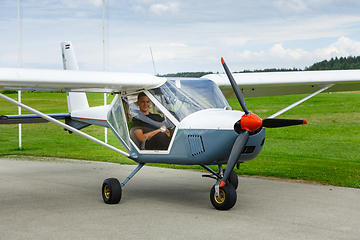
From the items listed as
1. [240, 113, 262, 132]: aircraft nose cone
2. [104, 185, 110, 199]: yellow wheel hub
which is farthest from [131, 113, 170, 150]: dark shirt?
[240, 113, 262, 132]: aircraft nose cone

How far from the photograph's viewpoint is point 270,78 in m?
8.67

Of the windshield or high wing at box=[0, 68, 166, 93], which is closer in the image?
high wing at box=[0, 68, 166, 93]

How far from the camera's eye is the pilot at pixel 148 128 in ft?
21.9

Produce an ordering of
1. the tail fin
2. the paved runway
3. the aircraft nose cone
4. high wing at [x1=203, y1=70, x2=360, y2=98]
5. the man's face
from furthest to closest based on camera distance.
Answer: the tail fin → high wing at [x1=203, y1=70, x2=360, y2=98] → the man's face → the aircraft nose cone → the paved runway

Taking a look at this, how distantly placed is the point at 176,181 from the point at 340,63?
87.0 m

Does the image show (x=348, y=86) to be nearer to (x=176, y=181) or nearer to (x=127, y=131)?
(x=176, y=181)

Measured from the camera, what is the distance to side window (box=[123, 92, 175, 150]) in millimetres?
6613

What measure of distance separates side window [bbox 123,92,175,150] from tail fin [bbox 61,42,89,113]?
11.0ft

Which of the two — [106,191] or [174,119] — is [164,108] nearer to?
[174,119]

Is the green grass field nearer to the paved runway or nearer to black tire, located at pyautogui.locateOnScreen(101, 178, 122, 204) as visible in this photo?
the paved runway

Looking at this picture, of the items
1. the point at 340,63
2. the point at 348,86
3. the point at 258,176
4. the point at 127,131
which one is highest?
the point at 340,63

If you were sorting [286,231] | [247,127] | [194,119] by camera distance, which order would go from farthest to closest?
[194,119] < [247,127] < [286,231]

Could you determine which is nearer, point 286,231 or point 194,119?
point 286,231

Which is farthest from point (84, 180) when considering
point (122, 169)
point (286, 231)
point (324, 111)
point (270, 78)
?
point (324, 111)
